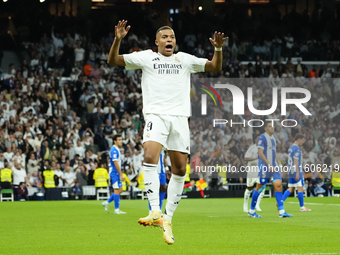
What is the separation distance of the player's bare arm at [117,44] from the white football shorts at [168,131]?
0.82m

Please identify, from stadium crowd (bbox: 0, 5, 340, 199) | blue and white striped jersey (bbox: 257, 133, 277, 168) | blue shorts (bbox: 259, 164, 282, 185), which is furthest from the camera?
stadium crowd (bbox: 0, 5, 340, 199)

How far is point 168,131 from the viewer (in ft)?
25.0

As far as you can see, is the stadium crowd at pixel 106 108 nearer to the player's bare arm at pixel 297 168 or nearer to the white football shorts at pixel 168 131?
the player's bare arm at pixel 297 168

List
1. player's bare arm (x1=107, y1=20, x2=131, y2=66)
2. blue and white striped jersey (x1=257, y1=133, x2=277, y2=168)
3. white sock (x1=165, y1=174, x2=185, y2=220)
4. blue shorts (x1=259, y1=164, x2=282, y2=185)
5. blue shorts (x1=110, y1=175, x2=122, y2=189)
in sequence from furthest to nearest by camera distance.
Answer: blue shorts (x1=110, y1=175, x2=122, y2=189) < blue and white striped jersey (x1=257, y1=133, x2=277, y2=168) < blue shorts (x1=259, y1=164, x2=282, y2=185) < white sock (x1=165, y1=174, x2=185, y2=220) < player's bare arm (x1=107, y1=20, x2=131, y2=66)

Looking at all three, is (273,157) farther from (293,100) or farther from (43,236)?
(293,100)

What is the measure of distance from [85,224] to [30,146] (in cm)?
1288

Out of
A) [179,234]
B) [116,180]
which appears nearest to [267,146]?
[116,180]

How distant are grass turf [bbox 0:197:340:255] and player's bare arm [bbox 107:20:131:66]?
2970 mm

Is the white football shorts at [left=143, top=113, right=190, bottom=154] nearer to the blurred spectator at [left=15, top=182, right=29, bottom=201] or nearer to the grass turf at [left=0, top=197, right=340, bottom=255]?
the grass turf at [left=0, top=197, right=340, bottom=255]

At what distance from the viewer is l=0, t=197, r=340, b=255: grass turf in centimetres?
909

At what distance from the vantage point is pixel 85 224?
13852 mm

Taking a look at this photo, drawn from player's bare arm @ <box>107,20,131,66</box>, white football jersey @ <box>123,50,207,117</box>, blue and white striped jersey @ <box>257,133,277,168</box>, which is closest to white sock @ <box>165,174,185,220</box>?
white football jersey @ <box>123,50,207,117</box>

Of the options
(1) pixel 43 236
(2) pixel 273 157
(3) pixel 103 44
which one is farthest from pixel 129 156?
(1) pixel 43 236

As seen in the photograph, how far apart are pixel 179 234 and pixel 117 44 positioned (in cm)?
514
